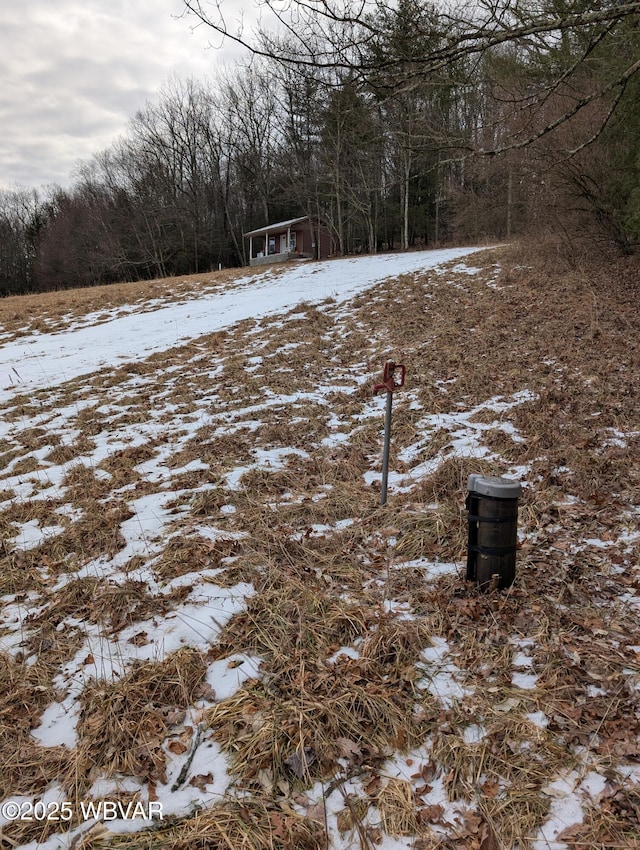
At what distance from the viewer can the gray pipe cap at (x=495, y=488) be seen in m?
2.99

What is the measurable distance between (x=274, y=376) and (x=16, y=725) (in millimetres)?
6348

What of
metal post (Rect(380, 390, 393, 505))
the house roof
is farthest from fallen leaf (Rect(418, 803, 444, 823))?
the house roof

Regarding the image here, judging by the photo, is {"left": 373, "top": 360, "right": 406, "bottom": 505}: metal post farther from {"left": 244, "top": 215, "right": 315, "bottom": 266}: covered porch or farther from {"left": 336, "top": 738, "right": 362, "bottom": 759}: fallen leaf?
{"left": 244, "top": 215, "right": 315, "bottom": 266}: covered porch

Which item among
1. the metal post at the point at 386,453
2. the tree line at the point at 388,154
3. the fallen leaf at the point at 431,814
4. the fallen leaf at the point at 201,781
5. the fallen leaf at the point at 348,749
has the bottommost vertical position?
the fallen leaf at the point at 201,781

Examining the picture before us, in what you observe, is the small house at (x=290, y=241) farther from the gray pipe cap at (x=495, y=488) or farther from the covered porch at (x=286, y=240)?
the gray pipe cap at (x=495, y=488)

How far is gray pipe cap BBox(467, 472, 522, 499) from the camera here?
299 centimetres

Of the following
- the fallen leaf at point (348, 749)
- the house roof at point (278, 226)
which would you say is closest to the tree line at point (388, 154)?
the house roof at point (278, 226)

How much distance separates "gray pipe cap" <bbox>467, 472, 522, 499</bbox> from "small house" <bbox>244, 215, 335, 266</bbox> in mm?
29253

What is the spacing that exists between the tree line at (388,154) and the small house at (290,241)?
174 centimetres

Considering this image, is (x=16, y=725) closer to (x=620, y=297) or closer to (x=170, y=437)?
(x=170, y=437)

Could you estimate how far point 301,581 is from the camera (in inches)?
132

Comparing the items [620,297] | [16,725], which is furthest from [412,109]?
[620,297]

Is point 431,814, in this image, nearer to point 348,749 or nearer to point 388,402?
point 348,749

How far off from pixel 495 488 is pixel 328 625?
4.37 ft
